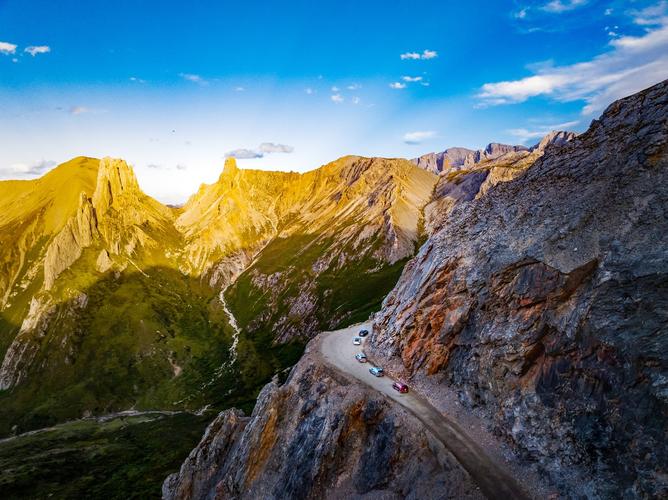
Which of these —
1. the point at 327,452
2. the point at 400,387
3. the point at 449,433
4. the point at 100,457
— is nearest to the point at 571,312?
the point at 449,433

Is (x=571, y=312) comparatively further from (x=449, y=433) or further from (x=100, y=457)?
(x=100, y=457)

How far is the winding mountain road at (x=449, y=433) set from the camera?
36250mm

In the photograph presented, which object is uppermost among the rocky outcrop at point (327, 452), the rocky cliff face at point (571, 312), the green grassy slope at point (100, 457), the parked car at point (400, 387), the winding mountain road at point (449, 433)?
the rocky cliff face at point (571, 312)

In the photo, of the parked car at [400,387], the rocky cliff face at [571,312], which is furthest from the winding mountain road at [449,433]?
the rocky cliff face at [571,312]

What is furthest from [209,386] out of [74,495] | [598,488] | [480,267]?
[598,488]

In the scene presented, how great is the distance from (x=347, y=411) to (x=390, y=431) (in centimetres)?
622

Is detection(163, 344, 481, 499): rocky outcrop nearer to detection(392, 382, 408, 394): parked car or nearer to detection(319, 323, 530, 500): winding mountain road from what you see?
detection(319, 323, 530, 500): winding mountain road

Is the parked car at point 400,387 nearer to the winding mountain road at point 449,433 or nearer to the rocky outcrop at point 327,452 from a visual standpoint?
the winding mountain road at point 449,433

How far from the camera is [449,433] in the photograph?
4334 centimetres

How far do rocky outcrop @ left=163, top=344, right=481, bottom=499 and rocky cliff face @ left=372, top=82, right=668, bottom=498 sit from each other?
319 inches

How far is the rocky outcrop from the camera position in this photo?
41000mm

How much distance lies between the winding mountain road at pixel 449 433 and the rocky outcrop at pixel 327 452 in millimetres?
1430

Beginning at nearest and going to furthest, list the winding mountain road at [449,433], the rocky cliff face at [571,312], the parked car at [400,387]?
the rocky cliff face at [571,312] < the winding mountain road at [449,433] < the parked car at [400,387]

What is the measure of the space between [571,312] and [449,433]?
17.9m
